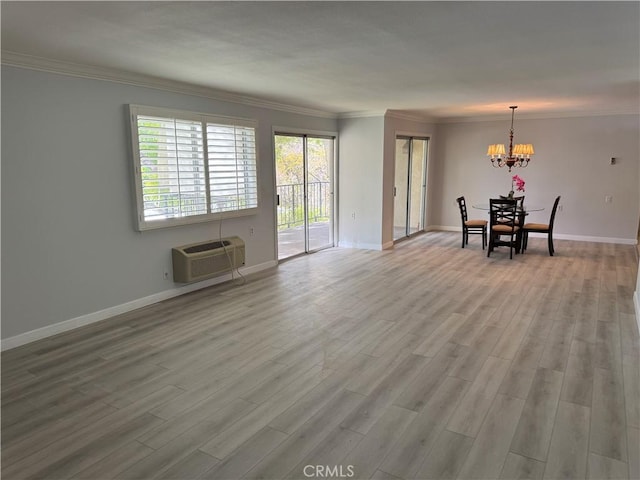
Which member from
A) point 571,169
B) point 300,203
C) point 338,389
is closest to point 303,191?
point 300,203

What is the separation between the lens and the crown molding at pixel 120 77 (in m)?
3.51

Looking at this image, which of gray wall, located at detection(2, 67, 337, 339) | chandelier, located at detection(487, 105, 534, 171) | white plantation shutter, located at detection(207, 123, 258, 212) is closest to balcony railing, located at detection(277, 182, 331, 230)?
white plantation shutter, located at detection(207, 123, 258, 212)

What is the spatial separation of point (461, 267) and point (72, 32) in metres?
5.52

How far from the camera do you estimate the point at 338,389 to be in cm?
299

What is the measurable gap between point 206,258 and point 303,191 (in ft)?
8.47

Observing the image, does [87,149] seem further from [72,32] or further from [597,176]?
[597,176]

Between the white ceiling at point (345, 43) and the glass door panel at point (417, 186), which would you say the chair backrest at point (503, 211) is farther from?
the glass door panel at point (417, 186)

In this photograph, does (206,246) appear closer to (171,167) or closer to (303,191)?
(171,167)

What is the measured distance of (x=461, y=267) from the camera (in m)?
6.44

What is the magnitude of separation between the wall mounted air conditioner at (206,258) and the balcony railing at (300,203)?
163 cm

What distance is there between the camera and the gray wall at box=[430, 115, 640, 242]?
7801 millimetres

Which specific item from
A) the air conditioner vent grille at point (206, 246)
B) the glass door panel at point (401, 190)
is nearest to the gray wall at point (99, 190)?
the air conditioner vent grille at point (206, 246)

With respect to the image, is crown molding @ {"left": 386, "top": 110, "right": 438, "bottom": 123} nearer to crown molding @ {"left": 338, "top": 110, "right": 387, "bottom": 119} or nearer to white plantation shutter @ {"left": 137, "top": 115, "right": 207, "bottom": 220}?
crown molding @ {"left": 338, "top": 110, "right": 387, "bottom": 119}

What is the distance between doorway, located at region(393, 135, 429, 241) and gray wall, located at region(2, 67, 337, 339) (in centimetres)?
496
